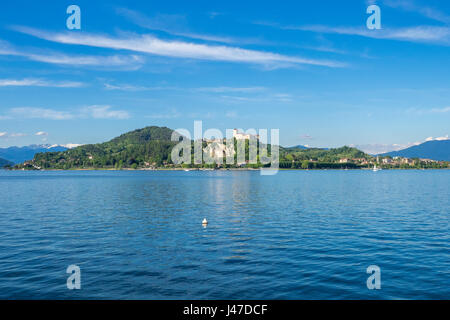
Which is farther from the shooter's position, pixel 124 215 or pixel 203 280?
pixel 124 215

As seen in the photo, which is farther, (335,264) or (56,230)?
(56,230)

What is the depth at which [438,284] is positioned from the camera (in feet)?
94.5

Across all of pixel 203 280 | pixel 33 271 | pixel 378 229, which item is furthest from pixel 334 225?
pixel 33 271

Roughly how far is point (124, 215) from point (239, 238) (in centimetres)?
3072

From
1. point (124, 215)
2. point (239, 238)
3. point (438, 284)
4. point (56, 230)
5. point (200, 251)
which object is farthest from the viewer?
point (124, 215)

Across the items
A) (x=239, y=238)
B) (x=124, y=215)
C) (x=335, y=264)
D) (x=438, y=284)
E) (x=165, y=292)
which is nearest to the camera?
(x=165, y=292)

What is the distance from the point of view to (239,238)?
47250mm

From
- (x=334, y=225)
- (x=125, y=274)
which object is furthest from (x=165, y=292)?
(x=334, y=225)

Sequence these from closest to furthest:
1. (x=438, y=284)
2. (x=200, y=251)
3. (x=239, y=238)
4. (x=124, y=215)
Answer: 1. (x=438, y=284)
2. (x=200, y=251)
3. (x=239, y=238)
4. (x=124, y=215)

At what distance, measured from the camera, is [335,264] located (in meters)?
34.6
